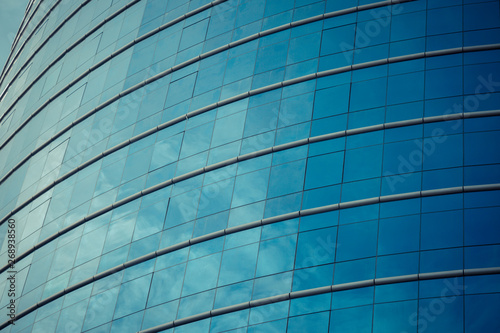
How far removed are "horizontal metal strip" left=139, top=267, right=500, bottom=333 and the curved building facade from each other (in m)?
0.06

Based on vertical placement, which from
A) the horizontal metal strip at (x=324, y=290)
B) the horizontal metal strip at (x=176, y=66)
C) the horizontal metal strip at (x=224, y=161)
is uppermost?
the horizontal metal strip at (x=176, y=66)

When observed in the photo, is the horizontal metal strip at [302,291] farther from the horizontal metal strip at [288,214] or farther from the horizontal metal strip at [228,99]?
the horizontal metal strip at [228,99]

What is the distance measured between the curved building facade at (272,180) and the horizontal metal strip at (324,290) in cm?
6

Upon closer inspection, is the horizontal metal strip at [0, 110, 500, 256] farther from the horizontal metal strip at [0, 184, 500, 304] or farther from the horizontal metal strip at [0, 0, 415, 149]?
the horizontal metal strip at [0, 0, 415, 149]

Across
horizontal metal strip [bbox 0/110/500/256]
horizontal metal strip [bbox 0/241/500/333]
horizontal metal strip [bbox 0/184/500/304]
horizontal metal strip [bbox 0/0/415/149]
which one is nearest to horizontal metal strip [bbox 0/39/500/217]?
horizontal metal strip [bbox 0/0/415/149]

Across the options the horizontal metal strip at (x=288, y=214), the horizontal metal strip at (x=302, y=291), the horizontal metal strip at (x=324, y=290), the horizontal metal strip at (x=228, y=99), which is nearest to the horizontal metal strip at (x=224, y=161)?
the horizontal metal strip at (x=288, y=214)

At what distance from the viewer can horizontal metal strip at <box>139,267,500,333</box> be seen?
76.9 feet

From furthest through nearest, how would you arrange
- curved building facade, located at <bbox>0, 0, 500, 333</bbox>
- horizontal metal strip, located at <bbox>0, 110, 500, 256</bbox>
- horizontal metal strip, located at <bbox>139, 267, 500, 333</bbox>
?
horizontal metal strip, located at <bbox>0, 110, 500, 256</bbox>
curved building facade, located at <bbox>0, 0, 500, 333</bbox>
horizontal metal strip, located at <bbox>139, 267, 500, 333</bbox>

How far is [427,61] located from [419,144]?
3.47 meters

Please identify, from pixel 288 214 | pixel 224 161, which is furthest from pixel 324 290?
pixel 224 161

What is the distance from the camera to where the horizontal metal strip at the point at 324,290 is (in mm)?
23438

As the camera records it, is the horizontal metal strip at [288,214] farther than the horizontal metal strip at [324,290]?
Yes

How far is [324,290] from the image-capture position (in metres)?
24.7

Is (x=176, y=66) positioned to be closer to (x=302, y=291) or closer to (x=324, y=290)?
(x=302, y=291)
